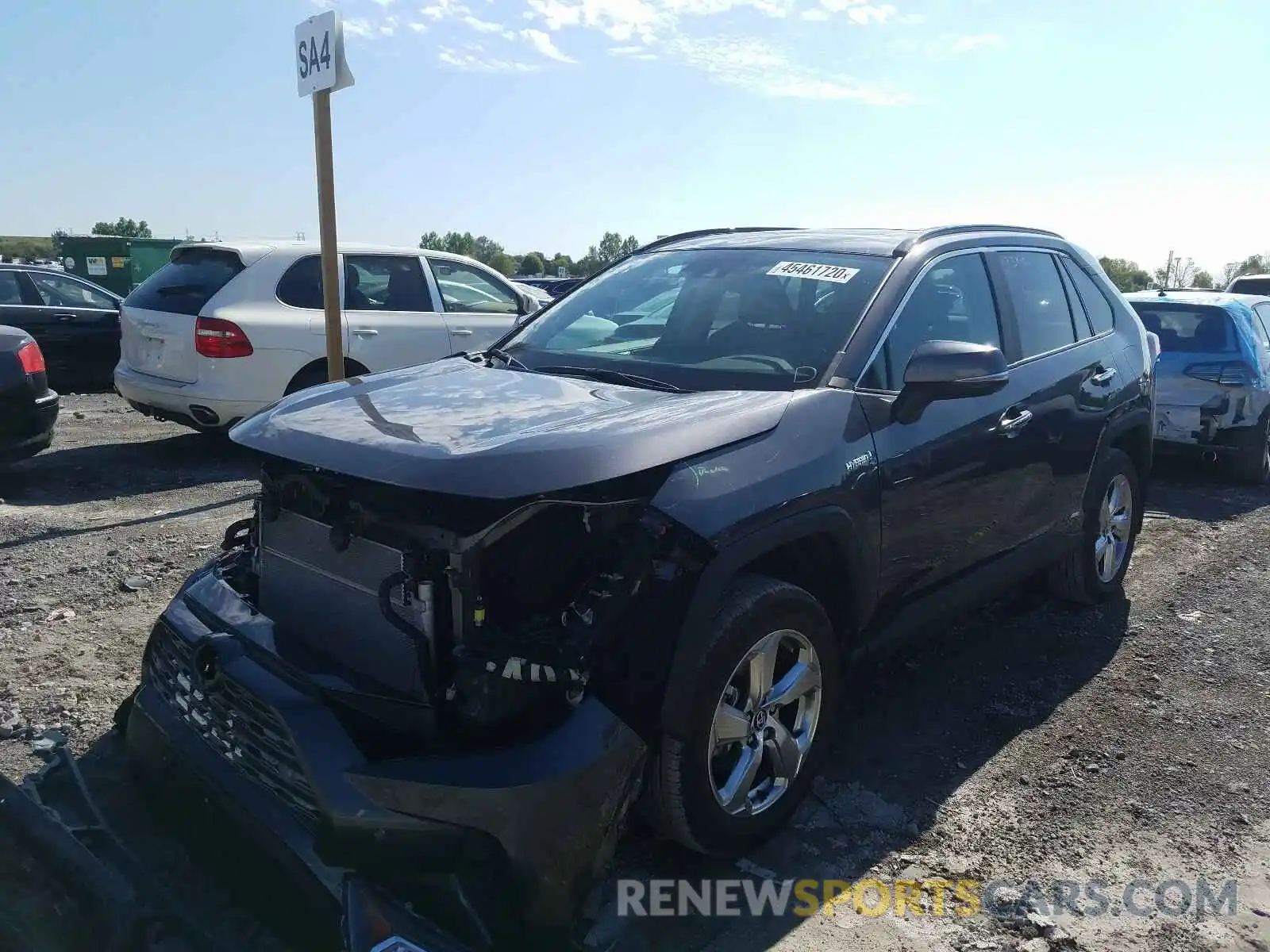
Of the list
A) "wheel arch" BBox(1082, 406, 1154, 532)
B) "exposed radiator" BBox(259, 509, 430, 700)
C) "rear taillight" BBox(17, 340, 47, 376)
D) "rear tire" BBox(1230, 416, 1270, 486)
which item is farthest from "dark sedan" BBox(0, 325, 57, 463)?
"rear tire" BBox(1230, 416, 1270, 486)

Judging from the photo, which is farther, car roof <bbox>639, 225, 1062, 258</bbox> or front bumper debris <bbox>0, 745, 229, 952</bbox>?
car roof <bbox>639, 225, 1062, 258</bbox>

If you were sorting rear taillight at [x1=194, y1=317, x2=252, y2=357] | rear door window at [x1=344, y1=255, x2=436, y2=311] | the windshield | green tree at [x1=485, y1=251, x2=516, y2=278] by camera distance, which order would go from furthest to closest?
1. green tree at [x1=485, y1=251, x2=516, y2=278]
2. rear door window at [x1=344, y1=255, x2=436, y2=311]
3. rear taillight at [x1=194, y1=317, x2=252, y2=357]
4. the windshield

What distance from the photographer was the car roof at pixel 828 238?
12.3 ft

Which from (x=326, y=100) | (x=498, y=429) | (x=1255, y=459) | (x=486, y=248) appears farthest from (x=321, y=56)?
(x=486, y=248)

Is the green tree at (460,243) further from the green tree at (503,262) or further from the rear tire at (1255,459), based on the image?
the rear tire at (1255,459)

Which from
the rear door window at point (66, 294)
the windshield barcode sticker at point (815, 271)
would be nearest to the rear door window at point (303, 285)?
the rear door window at point (66, 294)

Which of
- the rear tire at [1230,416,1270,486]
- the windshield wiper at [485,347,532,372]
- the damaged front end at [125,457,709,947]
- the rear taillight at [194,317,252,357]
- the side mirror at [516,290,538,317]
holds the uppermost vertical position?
the side mirror at [516,290,538,317]

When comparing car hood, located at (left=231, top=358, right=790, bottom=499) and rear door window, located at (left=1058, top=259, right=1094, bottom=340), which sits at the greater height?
rear door window, located at (left=1058, top=259, right=1094, bottom=340)

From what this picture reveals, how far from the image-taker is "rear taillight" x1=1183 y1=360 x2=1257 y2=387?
25.6 ft

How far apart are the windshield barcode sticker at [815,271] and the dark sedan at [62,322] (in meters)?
8.55

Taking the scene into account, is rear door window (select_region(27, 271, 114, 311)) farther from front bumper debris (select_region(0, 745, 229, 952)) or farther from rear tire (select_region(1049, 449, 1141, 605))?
rear tire (select_region(1049, 449, 1141, 605))

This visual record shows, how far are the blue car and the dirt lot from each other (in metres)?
2.01

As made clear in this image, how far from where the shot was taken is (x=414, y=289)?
27.5 ft

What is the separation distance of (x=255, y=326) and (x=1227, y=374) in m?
7.57
